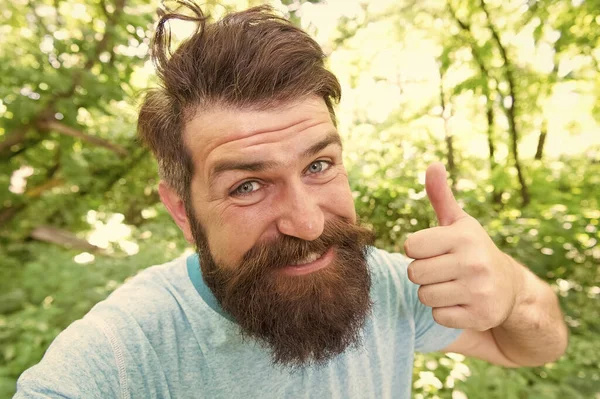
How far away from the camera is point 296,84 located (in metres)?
1.34

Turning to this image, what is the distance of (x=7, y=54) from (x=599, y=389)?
5.42m

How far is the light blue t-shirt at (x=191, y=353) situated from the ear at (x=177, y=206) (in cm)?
12

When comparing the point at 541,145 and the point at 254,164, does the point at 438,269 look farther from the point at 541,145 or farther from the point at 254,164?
the point at 541,145

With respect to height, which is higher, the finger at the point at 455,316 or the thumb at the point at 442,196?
the thumb at the point at 442,196

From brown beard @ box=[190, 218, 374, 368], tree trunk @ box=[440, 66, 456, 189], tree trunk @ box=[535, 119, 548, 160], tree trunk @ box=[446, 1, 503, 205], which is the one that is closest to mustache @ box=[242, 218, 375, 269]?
brown beard @ box=[190, 218, 374, 368]

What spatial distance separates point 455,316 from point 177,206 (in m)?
1.17

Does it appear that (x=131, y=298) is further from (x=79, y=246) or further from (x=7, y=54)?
(x=79, y=246)

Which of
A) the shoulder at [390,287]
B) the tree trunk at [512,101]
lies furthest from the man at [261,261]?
the tree trunk at [512,101]

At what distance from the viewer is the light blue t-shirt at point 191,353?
3.63 ft

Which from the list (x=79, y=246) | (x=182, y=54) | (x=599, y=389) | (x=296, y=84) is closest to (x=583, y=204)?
(x=599, y=389)

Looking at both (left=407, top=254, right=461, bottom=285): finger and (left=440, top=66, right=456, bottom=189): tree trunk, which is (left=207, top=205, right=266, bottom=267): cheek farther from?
(left=440, top=66, right=456, bottom=189): tree trunk

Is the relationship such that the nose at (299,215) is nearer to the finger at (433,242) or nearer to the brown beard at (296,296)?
the brown beard at (296,296)

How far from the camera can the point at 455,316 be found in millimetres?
1165

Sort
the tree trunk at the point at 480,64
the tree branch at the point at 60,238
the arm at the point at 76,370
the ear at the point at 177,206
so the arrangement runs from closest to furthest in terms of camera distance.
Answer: the arm at the point at 76,370
the ear at the point at 177,206
the tree branch at the point at 60,238
the tree trunk at the point at 480,64
